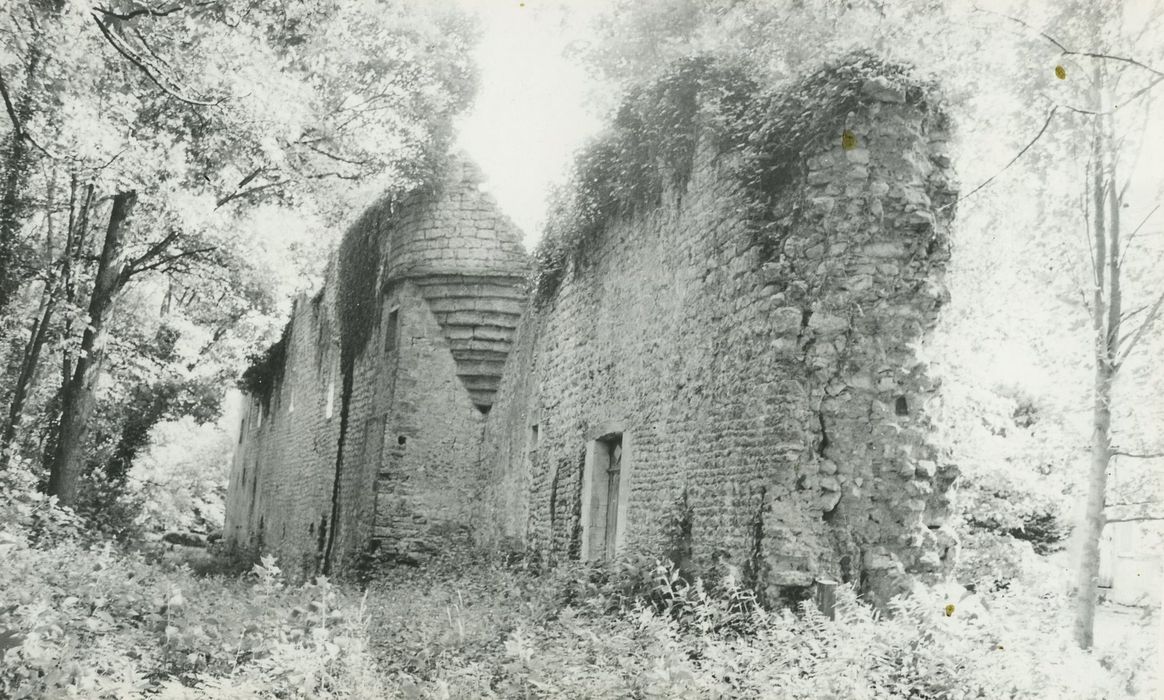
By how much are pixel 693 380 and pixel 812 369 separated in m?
1.28

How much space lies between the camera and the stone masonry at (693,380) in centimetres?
646

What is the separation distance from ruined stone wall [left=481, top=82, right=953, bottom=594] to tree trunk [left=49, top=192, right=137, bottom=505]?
295 inches

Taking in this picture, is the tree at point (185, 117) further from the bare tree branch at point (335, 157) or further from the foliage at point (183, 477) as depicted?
the foliage at point (183, 477)

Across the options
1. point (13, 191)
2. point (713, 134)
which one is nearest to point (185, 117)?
point (13, 191)

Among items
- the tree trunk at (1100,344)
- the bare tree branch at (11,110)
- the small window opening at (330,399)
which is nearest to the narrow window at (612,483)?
the tree trunk at (1100,344)

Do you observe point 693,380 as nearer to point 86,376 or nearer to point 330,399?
point 86,376

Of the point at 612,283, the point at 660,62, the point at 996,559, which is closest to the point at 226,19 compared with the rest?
the point at 660,62

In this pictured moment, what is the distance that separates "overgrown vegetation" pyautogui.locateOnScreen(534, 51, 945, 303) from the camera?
22.6 feet

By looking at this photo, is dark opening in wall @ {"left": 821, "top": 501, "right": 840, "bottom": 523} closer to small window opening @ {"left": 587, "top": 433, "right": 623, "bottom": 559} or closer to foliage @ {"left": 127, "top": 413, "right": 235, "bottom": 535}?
small window opening @ {"left": 587, "top": 433, "right": 623, "bottom": 559}

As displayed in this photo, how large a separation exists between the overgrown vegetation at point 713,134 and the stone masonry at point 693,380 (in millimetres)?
133

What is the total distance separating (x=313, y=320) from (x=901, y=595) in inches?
530

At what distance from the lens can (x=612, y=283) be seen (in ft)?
30.8

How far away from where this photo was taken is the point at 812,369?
6.59 m

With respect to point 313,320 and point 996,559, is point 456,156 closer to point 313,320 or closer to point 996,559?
point 313,320
